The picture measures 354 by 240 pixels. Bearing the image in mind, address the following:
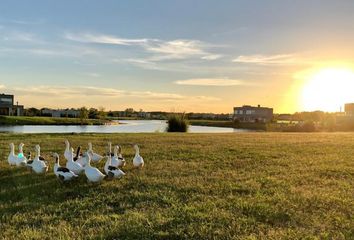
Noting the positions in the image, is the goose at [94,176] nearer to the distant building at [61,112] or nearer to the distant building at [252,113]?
the distant building at [252,113]

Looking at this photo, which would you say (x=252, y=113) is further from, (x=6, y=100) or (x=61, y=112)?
(x=6, y=100)

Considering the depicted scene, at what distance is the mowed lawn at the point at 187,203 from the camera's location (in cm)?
685

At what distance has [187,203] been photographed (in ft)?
28.3

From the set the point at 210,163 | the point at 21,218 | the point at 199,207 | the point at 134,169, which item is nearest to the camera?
the point at 21,218

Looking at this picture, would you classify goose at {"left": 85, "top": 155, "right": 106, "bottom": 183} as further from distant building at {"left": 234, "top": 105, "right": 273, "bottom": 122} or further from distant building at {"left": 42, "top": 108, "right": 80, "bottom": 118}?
distant building at {"left": 42, "top": 108, "right": 80, "bottom": 118}

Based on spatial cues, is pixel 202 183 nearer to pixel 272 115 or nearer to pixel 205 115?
pixel 272 115

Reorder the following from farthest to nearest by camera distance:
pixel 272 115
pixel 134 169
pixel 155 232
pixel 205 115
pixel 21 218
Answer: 1. pixel 205 115
2. pixel 272 115
3. pixel 134 169
4. pixel 21 218
5. pixel 155 232

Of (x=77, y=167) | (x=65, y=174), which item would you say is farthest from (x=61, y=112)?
(x=65, y=174)

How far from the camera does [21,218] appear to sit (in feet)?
24.9

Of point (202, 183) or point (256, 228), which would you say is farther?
point (202, 183)

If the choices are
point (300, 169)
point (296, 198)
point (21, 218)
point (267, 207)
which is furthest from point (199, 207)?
point (300, 169)

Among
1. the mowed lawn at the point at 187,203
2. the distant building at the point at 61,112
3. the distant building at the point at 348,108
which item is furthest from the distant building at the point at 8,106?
the mowed lawn at the point at 187,203

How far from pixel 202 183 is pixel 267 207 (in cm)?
267

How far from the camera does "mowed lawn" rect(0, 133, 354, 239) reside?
6848 mm
